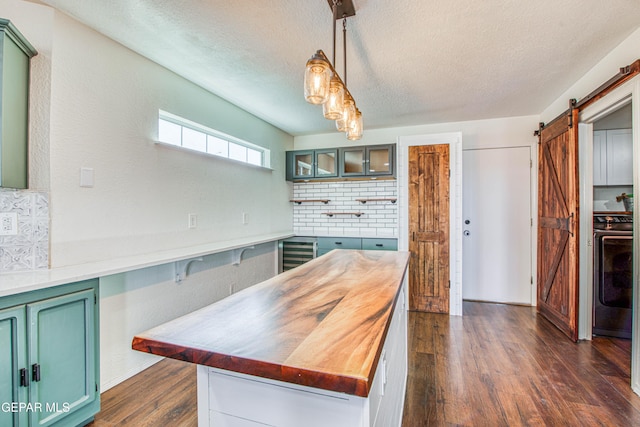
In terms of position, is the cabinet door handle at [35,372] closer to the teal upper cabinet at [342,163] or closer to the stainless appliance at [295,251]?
the stainless appliance at [295,251]

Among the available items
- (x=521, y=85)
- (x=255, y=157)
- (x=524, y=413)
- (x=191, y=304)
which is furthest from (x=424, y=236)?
(x=191, y=304)

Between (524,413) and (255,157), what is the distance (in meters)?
3.56

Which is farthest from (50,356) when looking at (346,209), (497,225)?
(497,225)

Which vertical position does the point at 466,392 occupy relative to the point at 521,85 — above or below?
below

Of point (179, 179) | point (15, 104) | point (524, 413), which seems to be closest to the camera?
point (15, 104)

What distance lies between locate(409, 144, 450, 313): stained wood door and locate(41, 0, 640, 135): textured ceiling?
30.3 inches

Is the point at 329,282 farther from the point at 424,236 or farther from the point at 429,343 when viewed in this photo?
the point at 424,236

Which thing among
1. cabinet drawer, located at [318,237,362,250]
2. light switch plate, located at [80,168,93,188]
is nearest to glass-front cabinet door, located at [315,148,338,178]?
cabinet drawer, located at [318,237,362,250]

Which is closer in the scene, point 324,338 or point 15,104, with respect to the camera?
point 324,338

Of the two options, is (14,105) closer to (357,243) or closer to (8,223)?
(8,223)

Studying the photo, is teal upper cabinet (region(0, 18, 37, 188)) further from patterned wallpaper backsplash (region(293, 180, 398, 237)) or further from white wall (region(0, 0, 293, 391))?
patterned wallpaper backsplash (region(293, 180, 398, 237))

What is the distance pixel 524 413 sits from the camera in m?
1.75

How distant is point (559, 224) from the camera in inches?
117

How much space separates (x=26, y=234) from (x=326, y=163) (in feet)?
10.7
